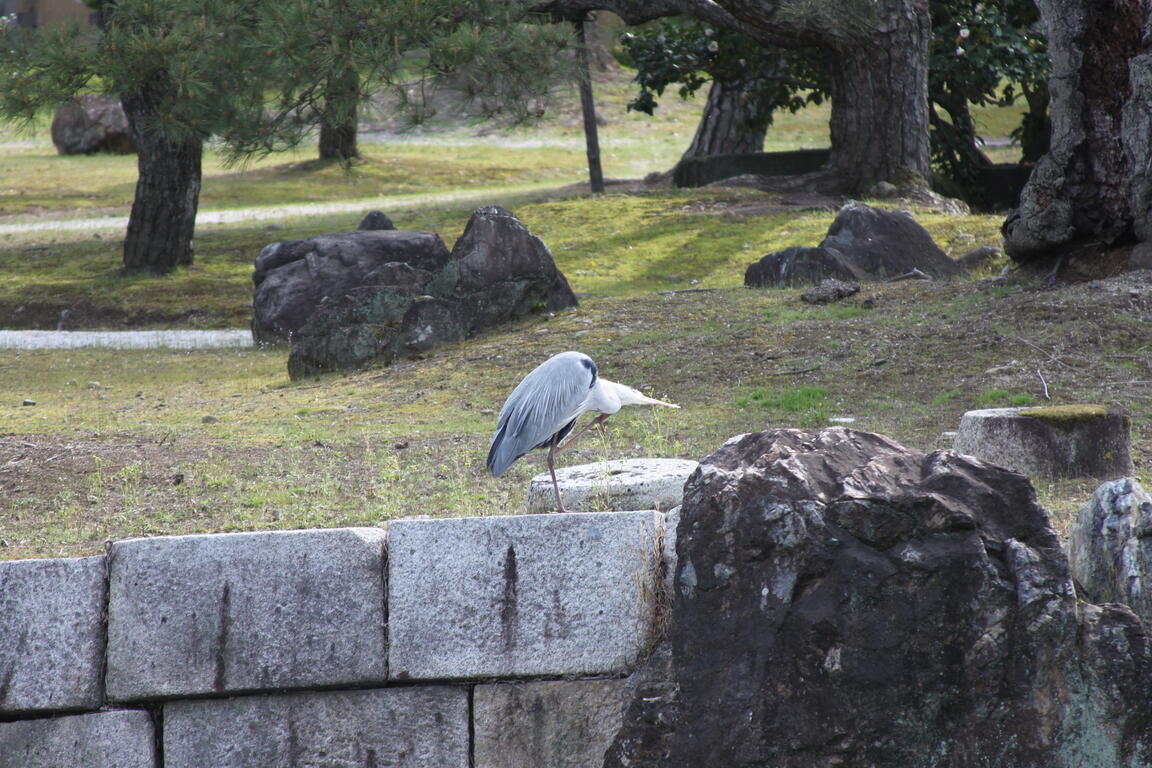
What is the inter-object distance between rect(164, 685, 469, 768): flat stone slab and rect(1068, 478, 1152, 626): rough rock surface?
216cm

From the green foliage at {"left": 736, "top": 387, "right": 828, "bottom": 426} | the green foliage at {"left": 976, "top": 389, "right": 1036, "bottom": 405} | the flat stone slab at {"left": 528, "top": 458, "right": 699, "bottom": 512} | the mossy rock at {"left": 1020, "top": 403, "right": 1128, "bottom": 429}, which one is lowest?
the green foliage at {"left": 736, "top": 387, "right": 828, "bottom": 426}

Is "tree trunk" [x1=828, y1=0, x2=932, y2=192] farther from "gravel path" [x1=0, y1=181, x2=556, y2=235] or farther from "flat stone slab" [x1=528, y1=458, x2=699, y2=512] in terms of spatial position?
"flat stone slab" [x1=528, y1=458, x2=699, y2=512]

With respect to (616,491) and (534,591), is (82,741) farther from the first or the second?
(616,491)

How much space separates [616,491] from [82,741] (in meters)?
2.13

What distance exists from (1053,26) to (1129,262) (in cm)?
179

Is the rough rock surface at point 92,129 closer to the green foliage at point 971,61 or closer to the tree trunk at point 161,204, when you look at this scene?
the tree trunk at point 161,204

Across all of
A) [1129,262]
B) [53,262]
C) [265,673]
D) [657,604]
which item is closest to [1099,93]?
[1129,262]

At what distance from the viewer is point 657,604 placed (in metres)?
4.23

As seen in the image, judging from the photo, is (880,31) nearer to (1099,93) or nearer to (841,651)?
(1099,93)

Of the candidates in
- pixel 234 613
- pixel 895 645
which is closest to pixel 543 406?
pixel 234 613

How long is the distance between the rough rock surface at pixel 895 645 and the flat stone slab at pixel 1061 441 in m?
1.83

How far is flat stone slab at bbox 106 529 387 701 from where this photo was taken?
4.23 metres

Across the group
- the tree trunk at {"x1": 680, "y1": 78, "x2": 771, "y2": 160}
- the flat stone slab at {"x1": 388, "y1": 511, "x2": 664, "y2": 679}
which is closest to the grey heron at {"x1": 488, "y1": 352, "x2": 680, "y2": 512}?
the flat stone slab at {"x1": 388, "y1": 511, "x2": 664, "y2": 679}

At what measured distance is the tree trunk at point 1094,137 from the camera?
8.48m
